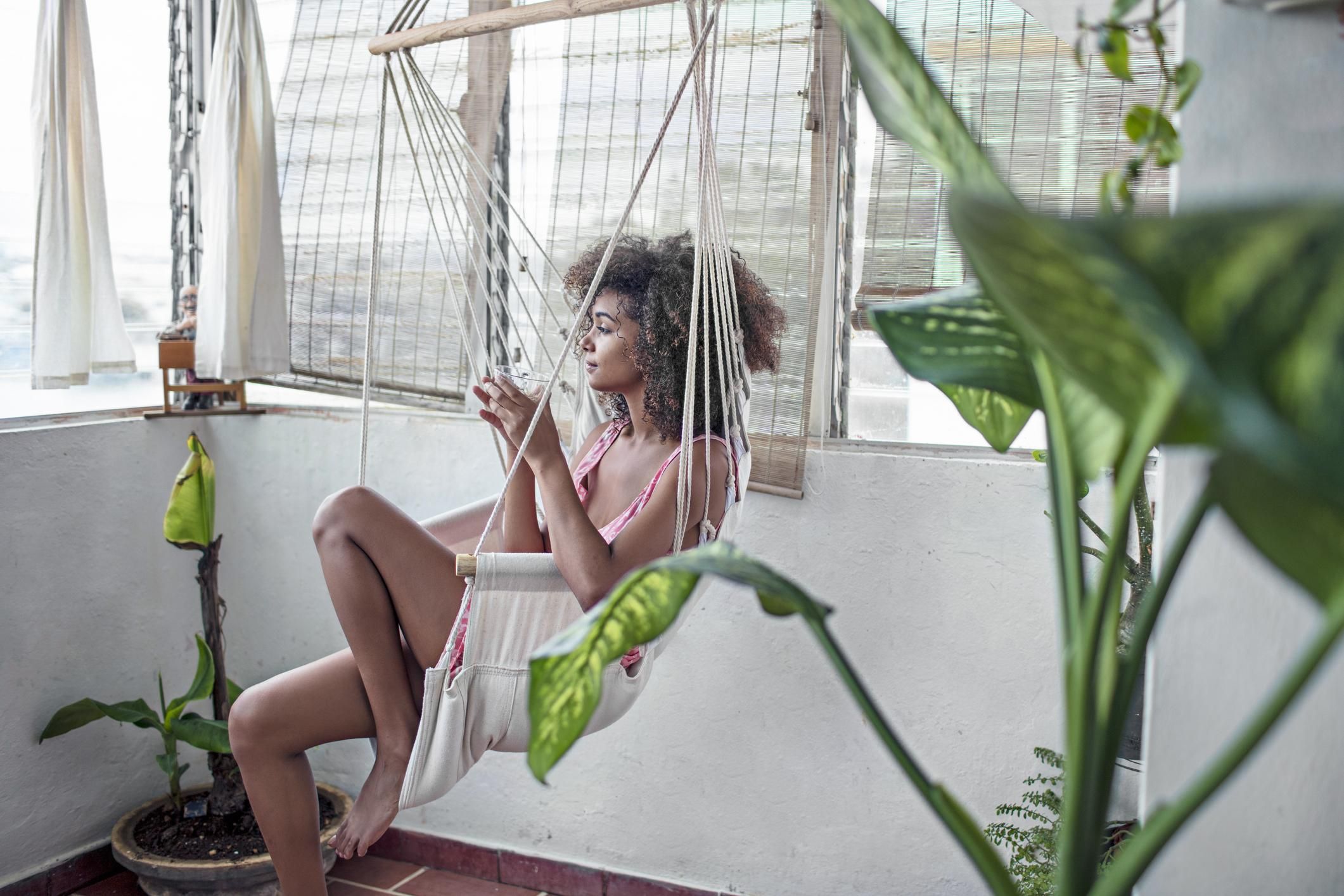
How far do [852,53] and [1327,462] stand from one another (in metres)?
0.37

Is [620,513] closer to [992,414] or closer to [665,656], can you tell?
[665,656]

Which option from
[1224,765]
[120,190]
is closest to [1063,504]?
[1224,765]

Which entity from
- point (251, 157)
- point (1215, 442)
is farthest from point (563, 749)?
point (251, 157)

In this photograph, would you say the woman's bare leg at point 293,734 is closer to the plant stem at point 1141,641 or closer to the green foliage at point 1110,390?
the green foliage at point 1110,390

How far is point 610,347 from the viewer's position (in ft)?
5.65

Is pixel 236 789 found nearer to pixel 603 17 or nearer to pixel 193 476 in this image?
pixel 193 476

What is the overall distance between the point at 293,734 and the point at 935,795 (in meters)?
1.17

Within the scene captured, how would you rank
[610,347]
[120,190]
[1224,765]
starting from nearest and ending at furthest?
[1224,765] < [610,347] < [120,190]

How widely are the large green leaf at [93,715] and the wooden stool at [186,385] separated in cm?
64

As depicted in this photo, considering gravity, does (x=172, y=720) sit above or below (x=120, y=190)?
below

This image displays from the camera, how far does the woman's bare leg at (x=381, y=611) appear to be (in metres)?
1.46

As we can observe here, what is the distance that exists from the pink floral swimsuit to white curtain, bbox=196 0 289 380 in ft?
2.94

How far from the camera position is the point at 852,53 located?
1.98ft

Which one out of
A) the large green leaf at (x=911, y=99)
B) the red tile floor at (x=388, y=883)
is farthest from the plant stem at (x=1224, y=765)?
the red tile floor at (x=388, y=883)
